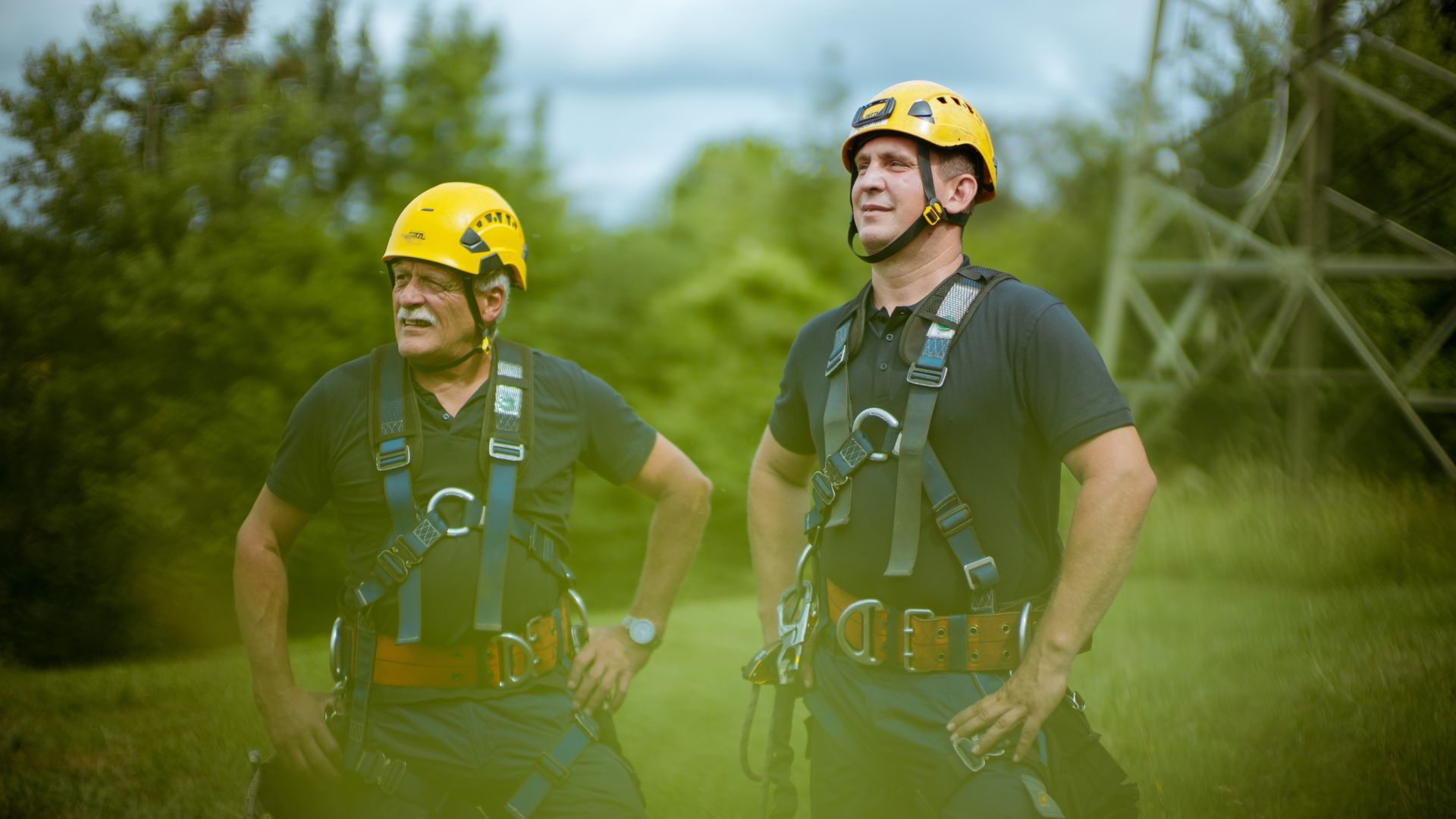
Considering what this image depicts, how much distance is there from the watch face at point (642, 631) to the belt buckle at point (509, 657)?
0.46 meters

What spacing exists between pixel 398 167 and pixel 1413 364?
12647 millimetres

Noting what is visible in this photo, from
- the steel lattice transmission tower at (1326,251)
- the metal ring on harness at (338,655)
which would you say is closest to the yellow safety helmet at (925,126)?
the metal ring on harness at (338,655)

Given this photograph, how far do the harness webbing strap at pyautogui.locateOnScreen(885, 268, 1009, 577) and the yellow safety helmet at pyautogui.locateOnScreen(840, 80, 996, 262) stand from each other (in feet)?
1.01

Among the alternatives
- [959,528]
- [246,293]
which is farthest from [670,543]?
[246,293]

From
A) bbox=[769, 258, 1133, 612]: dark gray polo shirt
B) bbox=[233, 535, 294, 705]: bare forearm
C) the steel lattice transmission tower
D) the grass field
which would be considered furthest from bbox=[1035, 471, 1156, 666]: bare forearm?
the steel lattice transmission tower

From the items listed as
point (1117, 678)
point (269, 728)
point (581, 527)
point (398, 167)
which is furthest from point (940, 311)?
point (398, 167)

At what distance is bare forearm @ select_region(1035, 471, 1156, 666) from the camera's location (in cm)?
297

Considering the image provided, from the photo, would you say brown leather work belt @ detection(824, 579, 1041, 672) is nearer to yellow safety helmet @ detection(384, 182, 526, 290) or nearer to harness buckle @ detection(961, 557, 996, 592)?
harness buckle @ detection(961, 557, 996, 592)

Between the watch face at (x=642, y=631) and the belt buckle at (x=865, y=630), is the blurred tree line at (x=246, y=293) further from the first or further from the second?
the belt buckle at (x=865, y=630)

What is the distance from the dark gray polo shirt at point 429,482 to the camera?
12.2 feet

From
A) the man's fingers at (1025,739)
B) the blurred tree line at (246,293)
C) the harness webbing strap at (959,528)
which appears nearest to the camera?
the man's fingers at (1025,739)

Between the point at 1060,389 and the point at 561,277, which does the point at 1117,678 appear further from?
the point at 561,277

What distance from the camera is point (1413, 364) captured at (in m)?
8.12

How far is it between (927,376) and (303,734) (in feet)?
8.00
